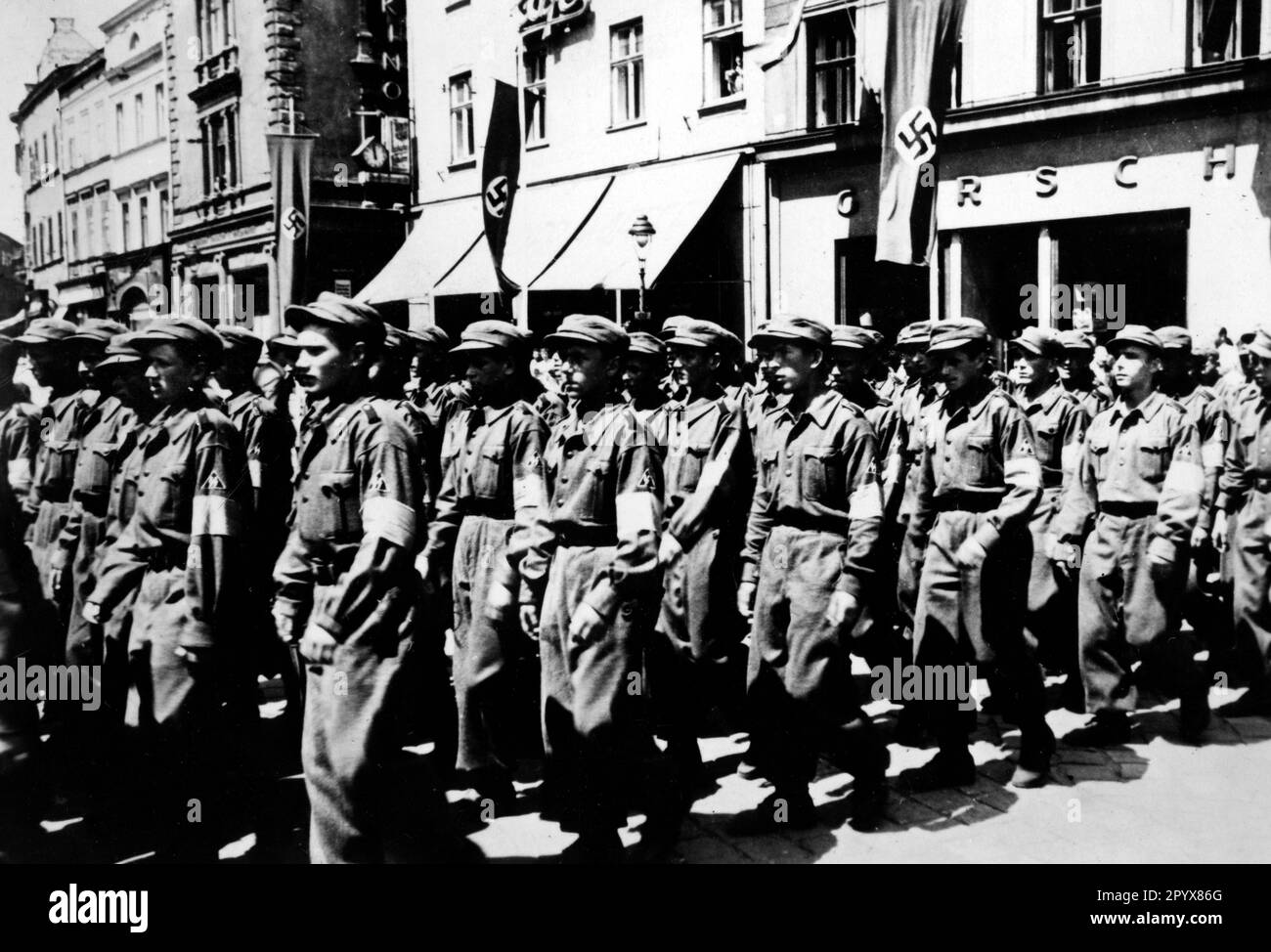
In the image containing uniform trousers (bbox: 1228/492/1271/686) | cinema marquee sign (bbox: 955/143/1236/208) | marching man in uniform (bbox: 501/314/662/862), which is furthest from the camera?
cinema marquee sign (bbox: 955/143/1236/208)

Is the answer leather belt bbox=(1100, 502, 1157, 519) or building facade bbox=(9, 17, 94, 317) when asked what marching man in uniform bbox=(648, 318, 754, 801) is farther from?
building facade bbox=(9, 17, 94, 317)

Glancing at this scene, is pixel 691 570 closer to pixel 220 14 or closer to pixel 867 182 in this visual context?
pixel 220 14

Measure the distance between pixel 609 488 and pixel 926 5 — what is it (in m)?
7.59

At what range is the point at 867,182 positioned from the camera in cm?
1377

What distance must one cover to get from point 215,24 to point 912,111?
6349 mm

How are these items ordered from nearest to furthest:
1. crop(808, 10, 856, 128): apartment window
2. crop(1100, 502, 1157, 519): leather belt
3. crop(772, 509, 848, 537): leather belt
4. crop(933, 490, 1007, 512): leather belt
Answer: crop(772, 509, 848, 537): leather belt → crop(933, 490, 1007, 512): leather belt → crop(1100, 502, 1157, 519): leather belt → crop(808, 10, 856, 128): apartment window

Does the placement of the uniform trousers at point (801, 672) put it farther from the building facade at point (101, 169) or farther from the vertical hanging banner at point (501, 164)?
the vertical hanging banner at point (501, 164)

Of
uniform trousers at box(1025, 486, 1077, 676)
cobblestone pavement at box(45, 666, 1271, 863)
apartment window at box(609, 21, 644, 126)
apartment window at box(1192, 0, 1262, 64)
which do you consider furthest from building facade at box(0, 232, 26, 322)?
apartment window at box(1192, 0, 1262, 64)

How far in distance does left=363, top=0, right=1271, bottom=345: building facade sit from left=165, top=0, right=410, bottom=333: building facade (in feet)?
1.03

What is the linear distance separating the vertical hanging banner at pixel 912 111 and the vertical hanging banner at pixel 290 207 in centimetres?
528

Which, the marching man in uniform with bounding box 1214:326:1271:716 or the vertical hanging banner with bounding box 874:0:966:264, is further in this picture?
the vertical hanging banner with bounding box 874:0:966:264

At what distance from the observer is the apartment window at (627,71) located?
30.6ft

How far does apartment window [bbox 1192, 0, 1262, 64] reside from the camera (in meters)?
9.82
